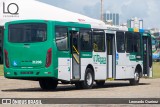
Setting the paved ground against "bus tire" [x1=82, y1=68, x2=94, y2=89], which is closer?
the paved ground

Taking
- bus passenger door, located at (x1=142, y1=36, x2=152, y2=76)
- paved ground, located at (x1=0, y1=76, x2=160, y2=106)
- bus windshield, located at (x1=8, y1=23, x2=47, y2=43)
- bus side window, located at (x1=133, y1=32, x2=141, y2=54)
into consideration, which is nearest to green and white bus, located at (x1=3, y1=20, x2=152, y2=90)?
bus windshield, located at (x1=8, y1=23, x2=47, y2=43)

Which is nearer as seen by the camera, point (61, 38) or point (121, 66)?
point (61, 38)

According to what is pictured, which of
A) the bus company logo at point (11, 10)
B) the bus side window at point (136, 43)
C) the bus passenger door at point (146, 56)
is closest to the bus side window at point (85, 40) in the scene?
the bus side window at point (136, 43)

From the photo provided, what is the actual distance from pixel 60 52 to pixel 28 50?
4.08 ft

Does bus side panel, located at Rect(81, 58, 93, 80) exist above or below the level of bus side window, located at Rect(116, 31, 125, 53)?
below

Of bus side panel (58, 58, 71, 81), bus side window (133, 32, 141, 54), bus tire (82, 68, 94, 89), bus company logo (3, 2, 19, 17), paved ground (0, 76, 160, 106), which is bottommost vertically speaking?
paved ground (0, 76, 160, 106)

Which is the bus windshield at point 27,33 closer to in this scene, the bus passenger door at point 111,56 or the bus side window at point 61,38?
the bus side window at point 61,38

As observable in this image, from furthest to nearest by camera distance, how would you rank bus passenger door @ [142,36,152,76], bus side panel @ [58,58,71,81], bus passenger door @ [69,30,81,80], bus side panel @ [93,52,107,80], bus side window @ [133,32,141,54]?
1. bus passenger door @ [142,36,152,76]
2. bus side window @ [133,32,141,54]
3. bus side panel @ [93,52,107,80]
4. bus passenger door @ [69,30,81,80]
5. bus side panel @ [58,58,71,81]

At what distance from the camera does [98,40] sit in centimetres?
2872

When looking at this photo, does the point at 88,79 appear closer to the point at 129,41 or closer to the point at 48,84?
the point at 48,84

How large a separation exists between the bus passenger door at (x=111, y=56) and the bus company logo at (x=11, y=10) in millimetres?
36832

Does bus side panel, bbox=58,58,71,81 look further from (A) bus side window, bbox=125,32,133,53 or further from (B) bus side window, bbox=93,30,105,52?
(A) bus side window, bbox=125,32,133,53

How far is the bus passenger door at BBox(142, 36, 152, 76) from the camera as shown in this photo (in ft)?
109

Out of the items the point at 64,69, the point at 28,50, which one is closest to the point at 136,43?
the point at 64,69
